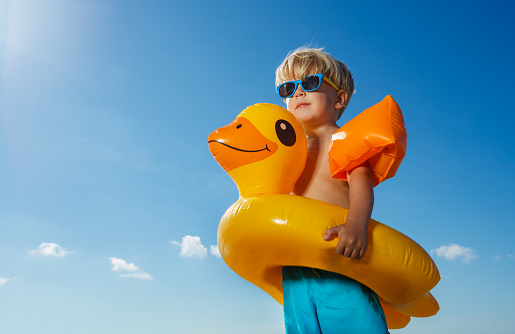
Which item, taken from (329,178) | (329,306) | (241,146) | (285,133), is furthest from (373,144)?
(329,306)

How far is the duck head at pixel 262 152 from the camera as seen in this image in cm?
263

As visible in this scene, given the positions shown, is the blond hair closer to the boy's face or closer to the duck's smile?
the boy's face

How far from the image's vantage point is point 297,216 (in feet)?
7.43

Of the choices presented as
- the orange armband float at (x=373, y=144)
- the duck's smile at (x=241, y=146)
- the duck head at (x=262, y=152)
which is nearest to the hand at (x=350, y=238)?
the orange armband float at (x=373, y=144)

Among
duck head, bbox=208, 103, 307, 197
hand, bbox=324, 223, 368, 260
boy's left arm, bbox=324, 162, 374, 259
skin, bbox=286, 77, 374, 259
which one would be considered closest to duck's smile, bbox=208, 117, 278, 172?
duck head, bbox=208, 103, 307, 197

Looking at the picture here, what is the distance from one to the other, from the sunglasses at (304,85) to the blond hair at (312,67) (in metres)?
0.06

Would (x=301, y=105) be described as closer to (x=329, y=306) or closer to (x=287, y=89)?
(x=287, y=89)

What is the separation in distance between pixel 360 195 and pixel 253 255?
2.16 feet

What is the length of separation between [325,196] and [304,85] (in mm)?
763

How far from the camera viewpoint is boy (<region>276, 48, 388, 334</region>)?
228 cm

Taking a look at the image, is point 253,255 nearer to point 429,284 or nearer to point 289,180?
point 289,180

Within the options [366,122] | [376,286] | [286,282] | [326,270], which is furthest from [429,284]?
[366,122]

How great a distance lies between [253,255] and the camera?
8.00 ft

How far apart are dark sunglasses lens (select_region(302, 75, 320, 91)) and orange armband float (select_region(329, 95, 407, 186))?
1.29 feet
